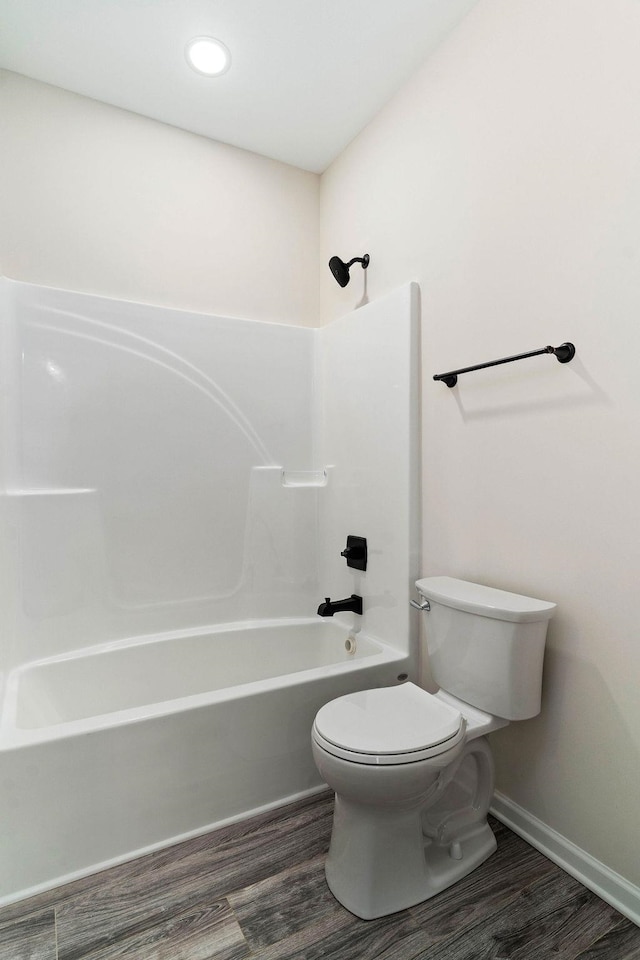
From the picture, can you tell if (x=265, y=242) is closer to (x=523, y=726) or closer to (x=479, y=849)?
(x=523, y=726)

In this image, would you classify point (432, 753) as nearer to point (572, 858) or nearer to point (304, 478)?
point (572, 858)

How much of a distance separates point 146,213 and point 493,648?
228 centimetres

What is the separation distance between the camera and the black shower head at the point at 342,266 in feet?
7.66

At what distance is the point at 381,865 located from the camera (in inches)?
53.1

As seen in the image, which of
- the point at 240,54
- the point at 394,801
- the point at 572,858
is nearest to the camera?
the point at 394,801

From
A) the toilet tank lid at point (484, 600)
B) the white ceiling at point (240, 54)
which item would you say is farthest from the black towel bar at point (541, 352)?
the white ceiling at point (240, 54)

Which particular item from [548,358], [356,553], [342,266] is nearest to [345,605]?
[356,553]

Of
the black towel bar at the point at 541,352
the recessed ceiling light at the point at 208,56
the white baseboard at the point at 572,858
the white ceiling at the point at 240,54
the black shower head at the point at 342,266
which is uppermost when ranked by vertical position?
the white ceiling at the point at 240,54

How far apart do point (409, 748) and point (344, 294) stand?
206 centimetres

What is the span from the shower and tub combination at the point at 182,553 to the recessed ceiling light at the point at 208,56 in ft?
3.13

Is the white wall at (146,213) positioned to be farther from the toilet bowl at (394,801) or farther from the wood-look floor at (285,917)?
the wood-look floor at (285,917)

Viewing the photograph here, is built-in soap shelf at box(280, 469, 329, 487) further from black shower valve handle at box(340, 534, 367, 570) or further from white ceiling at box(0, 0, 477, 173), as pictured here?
white ceiling at box(0, 0, 477, 173)

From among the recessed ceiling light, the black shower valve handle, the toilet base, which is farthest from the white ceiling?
the toilet base

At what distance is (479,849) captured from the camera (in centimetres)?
A: 152
